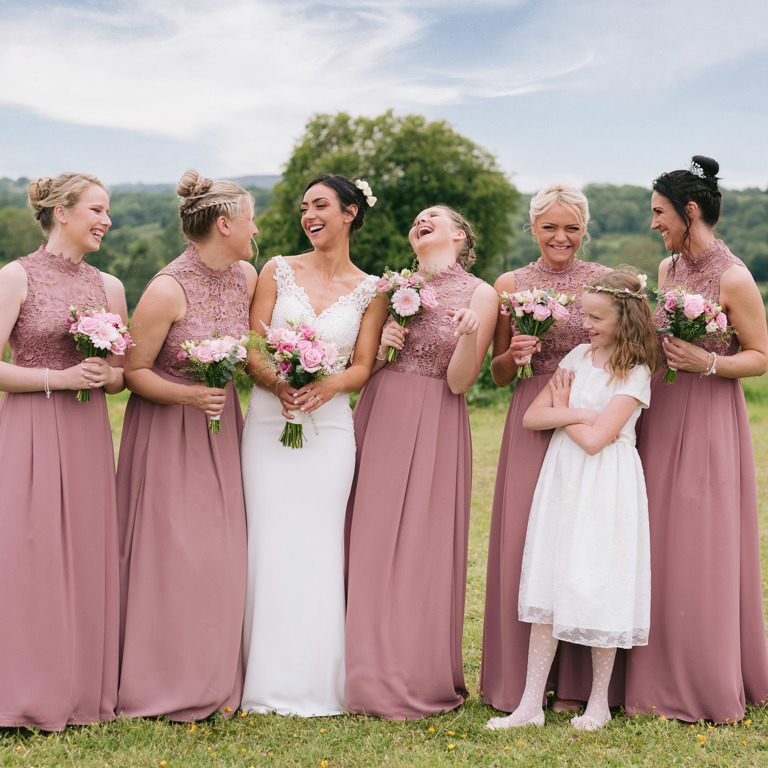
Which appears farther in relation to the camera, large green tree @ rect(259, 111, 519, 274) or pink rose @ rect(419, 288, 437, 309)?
large green tree @ rect(259, 111, 519, 274)

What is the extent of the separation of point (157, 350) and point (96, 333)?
49 centimetres

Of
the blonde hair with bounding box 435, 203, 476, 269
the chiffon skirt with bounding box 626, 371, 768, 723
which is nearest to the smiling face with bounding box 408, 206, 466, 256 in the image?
the blonde hair with bounding box 435, 203, 476, 269

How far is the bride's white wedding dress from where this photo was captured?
5441mm

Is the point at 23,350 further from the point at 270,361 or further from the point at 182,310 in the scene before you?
the point at 270,361

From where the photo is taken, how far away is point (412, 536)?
553 centimetres

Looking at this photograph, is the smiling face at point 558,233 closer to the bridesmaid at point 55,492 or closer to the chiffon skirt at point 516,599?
the chiffon skirt at point 516,599

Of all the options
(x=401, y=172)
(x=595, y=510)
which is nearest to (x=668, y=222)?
(x=595, y=510)

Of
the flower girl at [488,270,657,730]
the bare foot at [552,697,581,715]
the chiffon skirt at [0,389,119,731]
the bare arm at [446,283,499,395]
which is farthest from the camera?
the bare foot at [552,697,581,715]

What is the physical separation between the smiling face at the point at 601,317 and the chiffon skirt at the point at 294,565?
172cm

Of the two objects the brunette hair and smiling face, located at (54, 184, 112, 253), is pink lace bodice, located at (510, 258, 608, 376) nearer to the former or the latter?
the brunette hair

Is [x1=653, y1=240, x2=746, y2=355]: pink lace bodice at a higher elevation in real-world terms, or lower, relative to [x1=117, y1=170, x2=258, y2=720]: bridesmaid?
higher

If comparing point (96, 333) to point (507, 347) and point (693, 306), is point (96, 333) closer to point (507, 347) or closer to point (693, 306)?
point (507, 347)

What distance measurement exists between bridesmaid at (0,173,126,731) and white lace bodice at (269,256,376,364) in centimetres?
112

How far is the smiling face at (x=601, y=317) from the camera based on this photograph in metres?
5.23
